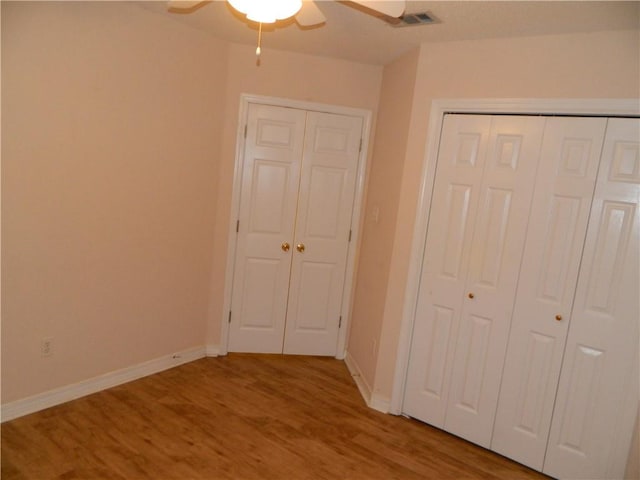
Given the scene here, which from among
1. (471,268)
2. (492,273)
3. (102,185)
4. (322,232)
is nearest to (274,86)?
(322,232)

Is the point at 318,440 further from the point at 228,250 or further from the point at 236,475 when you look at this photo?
the point at 228,250

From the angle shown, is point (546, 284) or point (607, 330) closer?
point (607, 330)

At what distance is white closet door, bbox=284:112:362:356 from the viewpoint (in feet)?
12.3

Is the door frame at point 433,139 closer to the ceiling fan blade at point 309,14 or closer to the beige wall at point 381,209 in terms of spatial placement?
the beige wall at point 381,209

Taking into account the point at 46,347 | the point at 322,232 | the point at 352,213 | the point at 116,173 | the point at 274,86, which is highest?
the point at 274,86

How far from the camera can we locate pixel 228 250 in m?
3.71

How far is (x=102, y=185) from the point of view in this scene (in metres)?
2.84

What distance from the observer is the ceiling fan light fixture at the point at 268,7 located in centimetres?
174

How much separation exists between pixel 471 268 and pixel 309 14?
70.3 inches

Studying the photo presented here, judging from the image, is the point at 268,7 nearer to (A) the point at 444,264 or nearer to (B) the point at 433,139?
(B) the point at 433,139

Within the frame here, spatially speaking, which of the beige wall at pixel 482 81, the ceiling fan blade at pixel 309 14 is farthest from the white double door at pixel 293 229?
the ceiling fan blade at pixel 309 14

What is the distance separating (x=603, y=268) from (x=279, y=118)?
2.52 metres

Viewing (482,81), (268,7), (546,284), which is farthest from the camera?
(482,81)

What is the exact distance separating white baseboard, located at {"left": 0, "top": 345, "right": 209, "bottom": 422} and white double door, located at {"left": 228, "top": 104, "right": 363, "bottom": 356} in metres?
0.40
